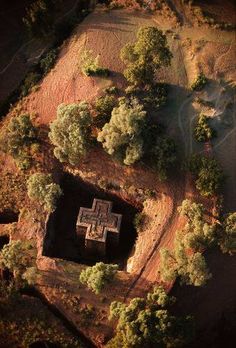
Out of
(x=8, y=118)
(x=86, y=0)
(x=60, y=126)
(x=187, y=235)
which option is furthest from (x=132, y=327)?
(x=86, y=0)

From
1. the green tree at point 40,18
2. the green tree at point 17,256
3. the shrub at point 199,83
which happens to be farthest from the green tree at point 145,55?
the green tree at point 17,256

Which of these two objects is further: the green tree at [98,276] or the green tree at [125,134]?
the green tree at [125,134]

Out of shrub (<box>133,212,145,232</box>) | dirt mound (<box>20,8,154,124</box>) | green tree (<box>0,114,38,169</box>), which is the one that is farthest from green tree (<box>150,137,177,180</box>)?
green tree (<box>0,114,38,169</box>)

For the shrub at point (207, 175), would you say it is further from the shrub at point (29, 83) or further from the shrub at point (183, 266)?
the shrub at point (29, 83)

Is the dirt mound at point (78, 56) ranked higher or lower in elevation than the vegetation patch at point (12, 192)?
higher

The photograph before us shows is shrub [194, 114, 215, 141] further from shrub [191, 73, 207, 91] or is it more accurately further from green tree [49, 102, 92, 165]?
green tree [49, 102, 92, 165]

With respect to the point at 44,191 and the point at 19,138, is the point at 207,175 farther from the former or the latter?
the point at 19,138

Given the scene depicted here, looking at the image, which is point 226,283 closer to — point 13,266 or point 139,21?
point 13,266
